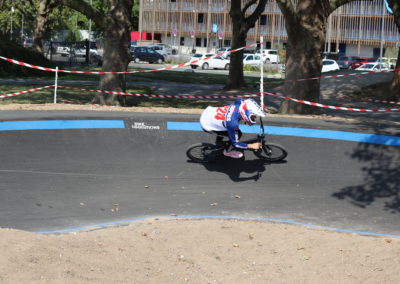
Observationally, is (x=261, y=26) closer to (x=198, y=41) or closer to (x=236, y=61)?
(x=198, y=41)

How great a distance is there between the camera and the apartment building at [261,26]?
83.9 meters

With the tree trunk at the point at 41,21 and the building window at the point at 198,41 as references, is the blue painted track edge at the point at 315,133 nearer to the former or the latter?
the tree trunk at the point at 41,21

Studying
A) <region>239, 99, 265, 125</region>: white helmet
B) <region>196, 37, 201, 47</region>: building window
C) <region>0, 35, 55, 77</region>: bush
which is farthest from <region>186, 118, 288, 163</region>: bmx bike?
<region>196, 37, 201, 47</region>: building window

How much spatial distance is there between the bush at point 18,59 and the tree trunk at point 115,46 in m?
Answer: 12.1

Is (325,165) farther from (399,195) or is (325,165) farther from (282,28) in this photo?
(282,28)

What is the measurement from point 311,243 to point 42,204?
424 cm

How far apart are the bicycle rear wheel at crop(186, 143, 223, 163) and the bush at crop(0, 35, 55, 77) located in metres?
19.8

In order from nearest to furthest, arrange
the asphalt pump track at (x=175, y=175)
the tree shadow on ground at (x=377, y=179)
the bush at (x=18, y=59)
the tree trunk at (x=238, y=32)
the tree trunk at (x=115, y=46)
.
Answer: the asphalt pump track at (x=175, y=175), the tree shadow on ground at (x=377, y=179), the tree trunk at (x=115, y=46), the tree trunk at (x=238, y=32), the bush at (x=18, y=59)

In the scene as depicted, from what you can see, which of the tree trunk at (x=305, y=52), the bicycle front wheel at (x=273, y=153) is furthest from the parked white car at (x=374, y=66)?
the bicycle front wheel at (x=273, y=153)

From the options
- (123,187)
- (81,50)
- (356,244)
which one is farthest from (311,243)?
(81,50)

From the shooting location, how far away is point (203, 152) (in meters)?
11.8

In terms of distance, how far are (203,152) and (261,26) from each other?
81.5 meters

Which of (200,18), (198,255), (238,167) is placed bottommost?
(198,255)

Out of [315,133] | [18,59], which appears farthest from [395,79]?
[18,59]
